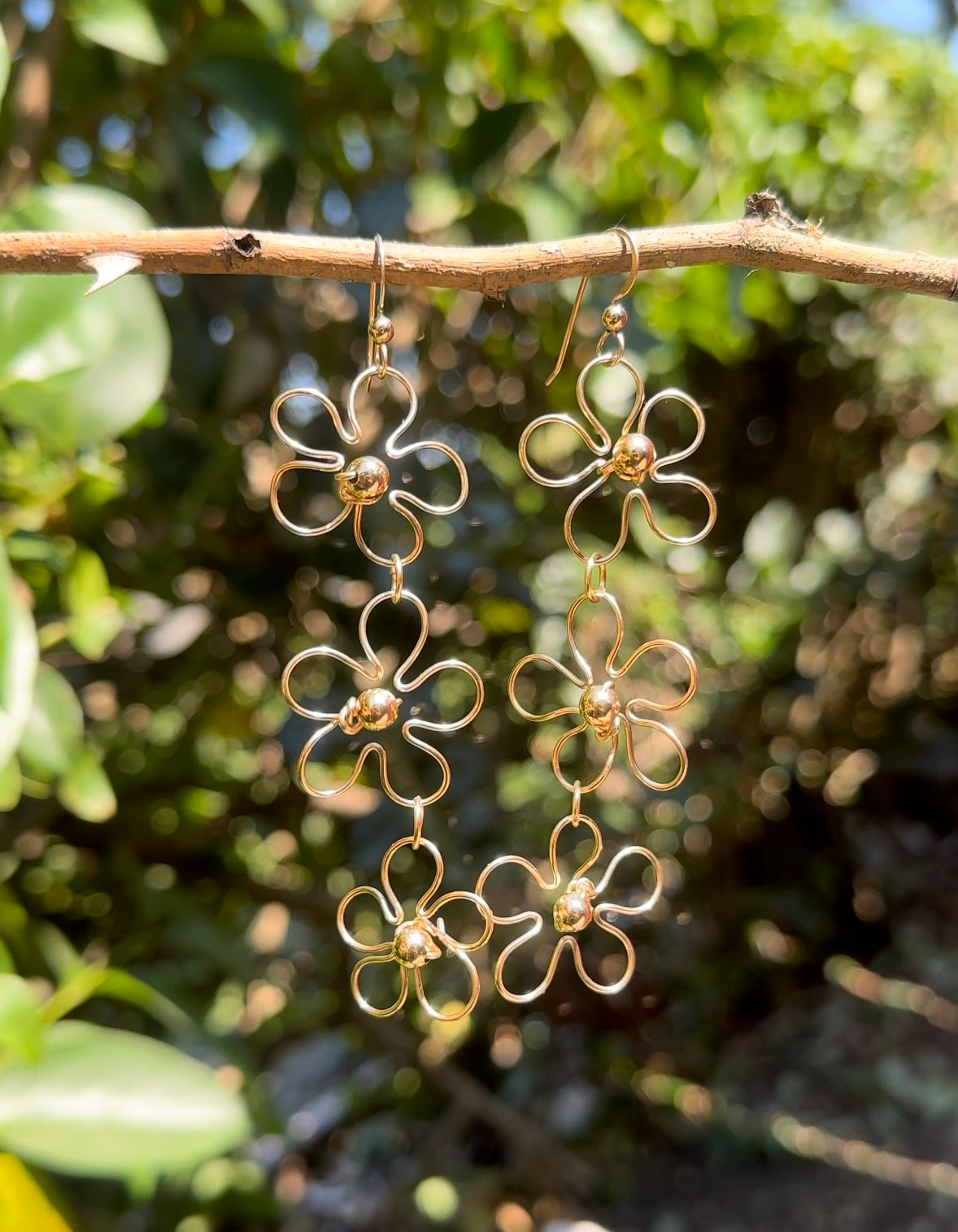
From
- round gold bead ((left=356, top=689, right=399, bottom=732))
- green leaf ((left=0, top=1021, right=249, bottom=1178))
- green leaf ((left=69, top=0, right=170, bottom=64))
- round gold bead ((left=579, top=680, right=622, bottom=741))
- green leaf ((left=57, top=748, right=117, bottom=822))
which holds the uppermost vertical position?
green leaf ((left=69, top=0, right=170, bottom=64))

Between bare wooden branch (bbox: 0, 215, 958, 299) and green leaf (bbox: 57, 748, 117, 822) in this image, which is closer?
bare wooden branch (bbox: 0, 215, 958, 299)

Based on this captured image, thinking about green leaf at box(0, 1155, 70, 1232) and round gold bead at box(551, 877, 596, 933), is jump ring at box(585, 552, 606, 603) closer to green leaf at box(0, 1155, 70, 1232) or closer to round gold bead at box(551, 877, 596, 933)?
round gold bead at box(551, 877, 596, 933)

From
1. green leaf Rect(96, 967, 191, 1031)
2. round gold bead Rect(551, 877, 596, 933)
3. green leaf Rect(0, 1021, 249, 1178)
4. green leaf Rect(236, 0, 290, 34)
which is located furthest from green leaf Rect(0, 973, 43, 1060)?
green leaf Rect(236, 0, 290, 34)

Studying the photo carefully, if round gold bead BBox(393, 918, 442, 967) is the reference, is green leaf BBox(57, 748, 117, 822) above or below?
below

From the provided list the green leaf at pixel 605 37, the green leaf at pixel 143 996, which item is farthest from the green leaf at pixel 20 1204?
the green leaf at pixel 605 37

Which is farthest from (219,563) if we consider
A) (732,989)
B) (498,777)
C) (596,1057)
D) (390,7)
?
(732,989)

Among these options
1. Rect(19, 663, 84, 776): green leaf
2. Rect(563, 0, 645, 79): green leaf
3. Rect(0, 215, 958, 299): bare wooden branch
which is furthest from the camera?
Rect(563, 0, 645, 79): green leaf

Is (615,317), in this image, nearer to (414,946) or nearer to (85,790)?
(414,946)

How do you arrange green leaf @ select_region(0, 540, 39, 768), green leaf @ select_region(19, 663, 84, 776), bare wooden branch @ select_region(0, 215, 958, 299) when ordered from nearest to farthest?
1. bare wooden branch @ select_region(0, 215, 958, 299)
2. green leaf @ select_region(0, 540, 39, 768)
3. green leaf @ select_region(19, 663, 84, 776)
